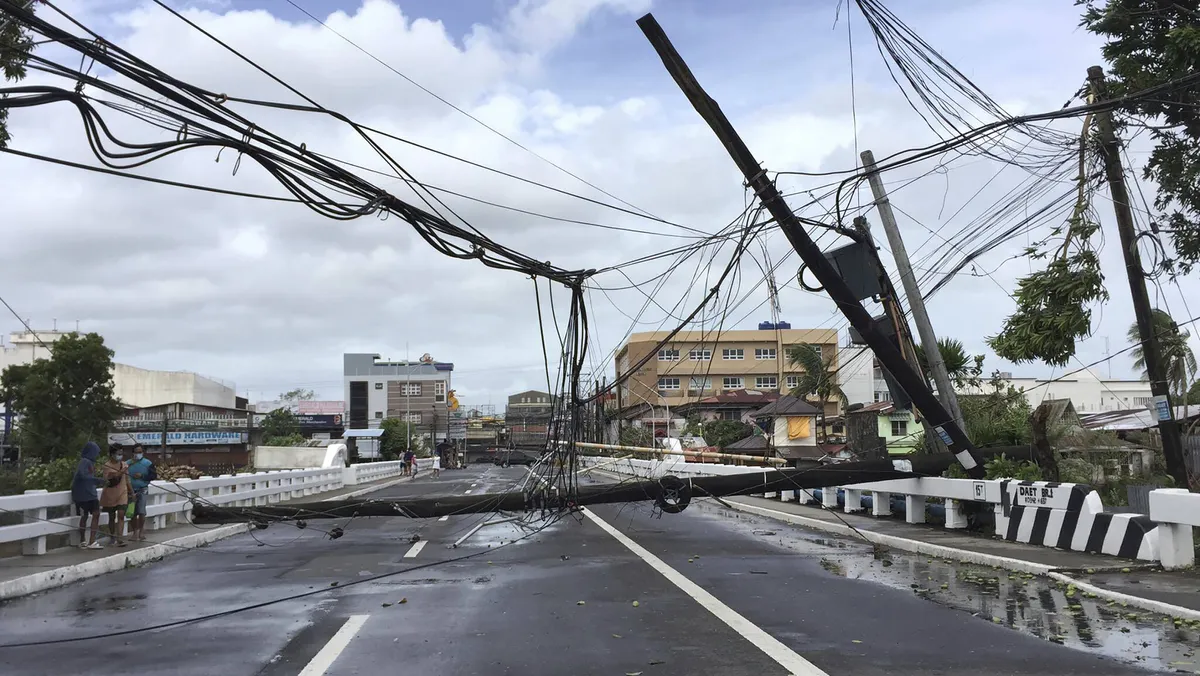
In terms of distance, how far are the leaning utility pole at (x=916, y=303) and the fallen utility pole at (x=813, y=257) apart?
163cm

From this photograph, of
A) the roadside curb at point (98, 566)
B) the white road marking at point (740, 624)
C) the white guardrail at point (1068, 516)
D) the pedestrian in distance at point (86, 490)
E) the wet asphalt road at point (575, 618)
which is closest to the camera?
the white road marking at point (740, 624)

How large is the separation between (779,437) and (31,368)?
139 feet

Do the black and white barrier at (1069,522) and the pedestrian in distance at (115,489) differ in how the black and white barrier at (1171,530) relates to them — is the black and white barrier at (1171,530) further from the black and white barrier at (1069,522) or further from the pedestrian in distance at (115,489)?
the pedestrian in distance at (115,489)

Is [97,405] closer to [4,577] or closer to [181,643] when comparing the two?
[4,577]

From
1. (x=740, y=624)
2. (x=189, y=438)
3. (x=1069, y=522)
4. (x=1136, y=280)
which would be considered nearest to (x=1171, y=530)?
(x=1069, y=522)

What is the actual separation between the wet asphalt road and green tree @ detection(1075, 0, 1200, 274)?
9.08 meters

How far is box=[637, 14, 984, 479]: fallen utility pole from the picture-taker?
1258 centimetres

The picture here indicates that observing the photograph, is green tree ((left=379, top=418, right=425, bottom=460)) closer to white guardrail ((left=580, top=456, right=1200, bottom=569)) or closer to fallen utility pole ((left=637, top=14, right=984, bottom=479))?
white guardrail ((left=580, top=456, right=1200, bottom=569))

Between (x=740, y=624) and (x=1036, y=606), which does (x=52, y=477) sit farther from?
(x=1036, y=606)

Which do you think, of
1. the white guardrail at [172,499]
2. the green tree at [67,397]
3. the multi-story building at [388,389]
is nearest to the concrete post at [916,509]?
the white guardrail at [172,499]

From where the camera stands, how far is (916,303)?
17125mm

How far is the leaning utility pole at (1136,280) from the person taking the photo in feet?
50.2

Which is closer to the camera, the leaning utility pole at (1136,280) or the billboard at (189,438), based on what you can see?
the leaning utility pole at (1136,280)

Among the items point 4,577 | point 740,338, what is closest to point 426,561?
point 4,577
